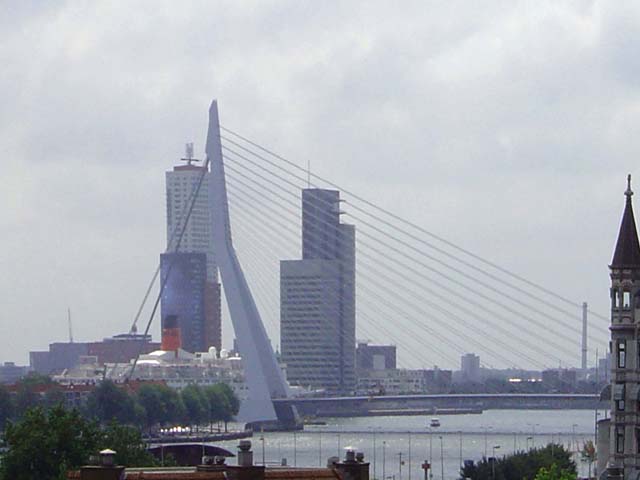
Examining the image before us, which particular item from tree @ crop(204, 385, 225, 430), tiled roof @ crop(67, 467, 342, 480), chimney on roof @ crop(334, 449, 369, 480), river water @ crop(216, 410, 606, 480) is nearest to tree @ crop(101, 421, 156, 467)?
chimney on roof @ crop(334, 449, 369, 480)

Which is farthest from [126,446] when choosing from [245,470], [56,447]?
[245,470]

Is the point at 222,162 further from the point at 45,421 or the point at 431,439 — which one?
the point at 45,421

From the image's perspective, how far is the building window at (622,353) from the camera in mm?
45250

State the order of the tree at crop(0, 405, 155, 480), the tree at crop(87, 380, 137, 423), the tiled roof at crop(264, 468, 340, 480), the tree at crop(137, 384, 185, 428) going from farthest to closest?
the tree at crop(137, 384, 185, 428), the tree at crop(87, 380, 137, 423), the tree at crop(0, 405, 155, 480), the tiled roof at crop(264, 468, 340, 480)

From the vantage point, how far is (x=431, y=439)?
148 metres

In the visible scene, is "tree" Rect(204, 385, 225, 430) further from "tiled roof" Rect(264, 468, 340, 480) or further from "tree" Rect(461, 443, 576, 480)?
"tiled roof" Rect(264, 468, 340, 480)

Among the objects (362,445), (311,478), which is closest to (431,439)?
(362,445)

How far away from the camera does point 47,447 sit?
5634 centimetres

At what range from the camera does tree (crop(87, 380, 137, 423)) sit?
15838 centimetres

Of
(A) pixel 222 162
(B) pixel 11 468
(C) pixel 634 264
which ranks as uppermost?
(A) pixel 222 162

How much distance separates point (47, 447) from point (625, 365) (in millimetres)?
16600

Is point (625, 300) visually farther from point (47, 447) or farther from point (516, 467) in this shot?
point (516, 467)

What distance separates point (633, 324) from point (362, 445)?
295ft

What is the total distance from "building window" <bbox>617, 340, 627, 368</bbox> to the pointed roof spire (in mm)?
1533
